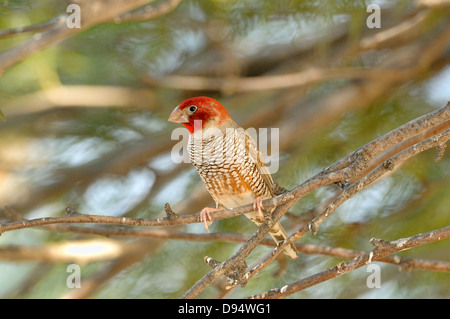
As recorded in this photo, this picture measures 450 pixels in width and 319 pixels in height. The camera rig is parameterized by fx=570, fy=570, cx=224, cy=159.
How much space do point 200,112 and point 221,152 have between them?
20 cm

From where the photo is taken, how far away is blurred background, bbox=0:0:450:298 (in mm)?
2908

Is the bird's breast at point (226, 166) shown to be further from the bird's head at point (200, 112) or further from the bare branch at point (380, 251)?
the bare branch at point (380, 251)

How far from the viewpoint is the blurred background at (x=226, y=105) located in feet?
9.54

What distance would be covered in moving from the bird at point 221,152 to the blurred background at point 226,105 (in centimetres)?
30

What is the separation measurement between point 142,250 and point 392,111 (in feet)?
4.98

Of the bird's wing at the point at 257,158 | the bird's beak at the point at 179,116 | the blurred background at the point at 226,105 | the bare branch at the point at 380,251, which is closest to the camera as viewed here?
the bare branch at the point at 380,251

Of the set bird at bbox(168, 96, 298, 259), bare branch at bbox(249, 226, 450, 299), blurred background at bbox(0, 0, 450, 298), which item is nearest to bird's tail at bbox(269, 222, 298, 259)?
bird at bbox(168, 96, 298, 259)

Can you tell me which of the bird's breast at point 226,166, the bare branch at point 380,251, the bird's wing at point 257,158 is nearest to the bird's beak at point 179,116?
the bird's breast at point 226,166

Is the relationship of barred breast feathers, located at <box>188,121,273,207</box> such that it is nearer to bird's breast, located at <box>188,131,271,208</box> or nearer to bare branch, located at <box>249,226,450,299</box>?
bird's breast, located at <box>188,131,271,208</box>

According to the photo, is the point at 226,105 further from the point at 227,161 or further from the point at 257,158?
the point at 227,161

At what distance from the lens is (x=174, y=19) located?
10.8 ft

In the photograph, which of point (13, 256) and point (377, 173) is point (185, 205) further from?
point (377, 173)

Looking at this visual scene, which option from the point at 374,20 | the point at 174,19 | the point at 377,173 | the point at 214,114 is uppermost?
the point at 174,19

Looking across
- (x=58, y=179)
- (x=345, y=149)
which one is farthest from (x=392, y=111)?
(x=58, y=179)
